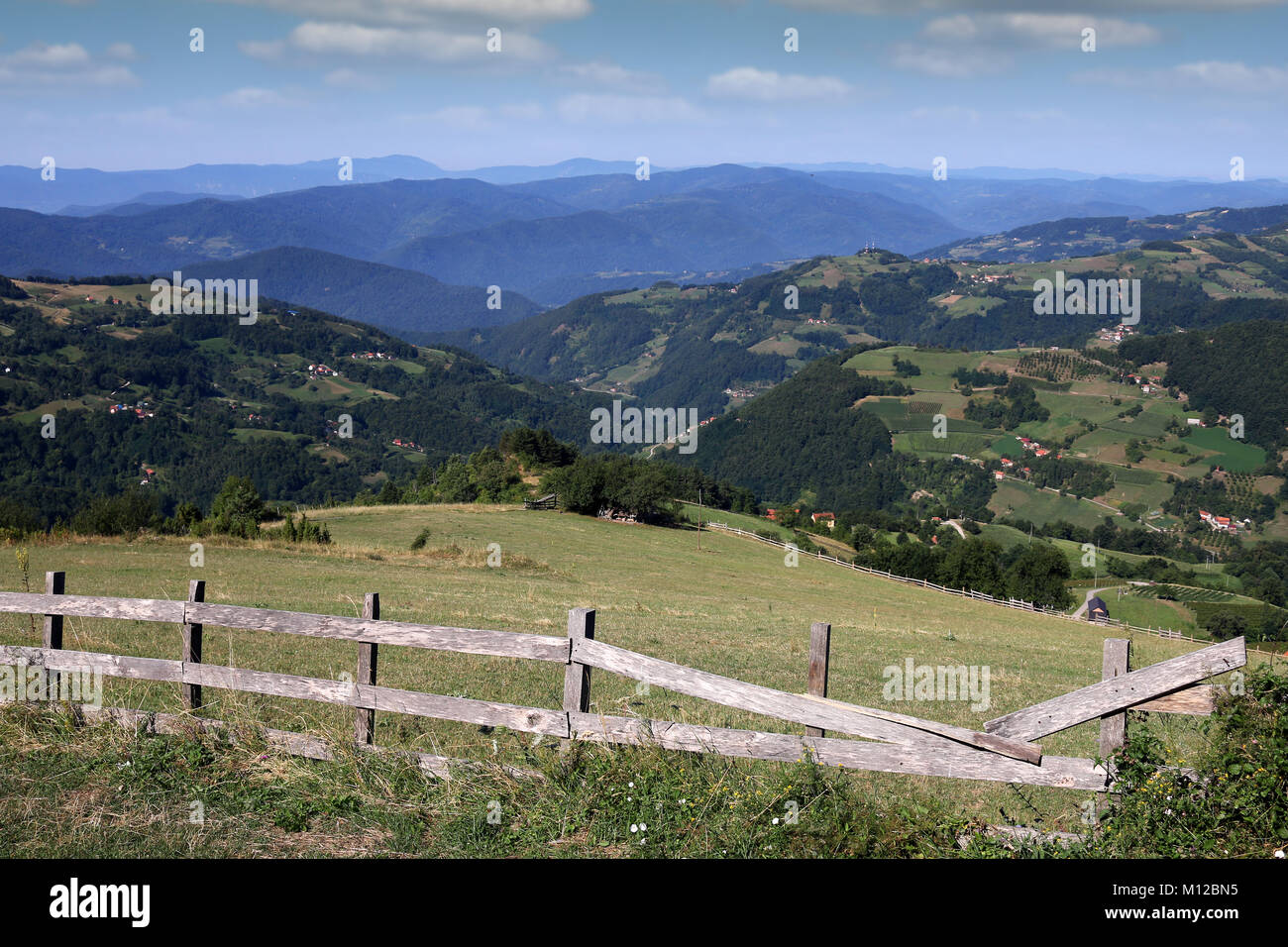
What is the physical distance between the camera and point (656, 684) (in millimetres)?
7426

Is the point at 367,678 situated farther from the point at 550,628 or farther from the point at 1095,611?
the point at 1095,611

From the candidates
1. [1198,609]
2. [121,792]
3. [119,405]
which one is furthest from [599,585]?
[119,405]

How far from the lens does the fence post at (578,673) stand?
7.29 metres

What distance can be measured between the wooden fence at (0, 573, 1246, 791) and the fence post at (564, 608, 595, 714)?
10 mm

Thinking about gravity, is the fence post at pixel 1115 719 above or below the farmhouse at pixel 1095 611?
above

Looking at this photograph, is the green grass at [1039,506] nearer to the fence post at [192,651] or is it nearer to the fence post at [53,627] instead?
the fence post at [192,651]

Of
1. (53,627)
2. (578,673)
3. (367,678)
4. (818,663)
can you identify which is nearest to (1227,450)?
(818,663)

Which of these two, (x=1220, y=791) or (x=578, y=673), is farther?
(x=578, y=673)

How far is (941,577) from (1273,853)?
2916 inches

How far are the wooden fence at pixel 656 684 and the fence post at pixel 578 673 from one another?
10mm

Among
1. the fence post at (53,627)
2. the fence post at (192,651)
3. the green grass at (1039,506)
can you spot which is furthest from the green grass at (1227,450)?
the fence post at (53,627)

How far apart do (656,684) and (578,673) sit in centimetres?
68

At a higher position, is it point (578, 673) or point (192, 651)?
point (578, 673)

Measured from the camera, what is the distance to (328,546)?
109ft
